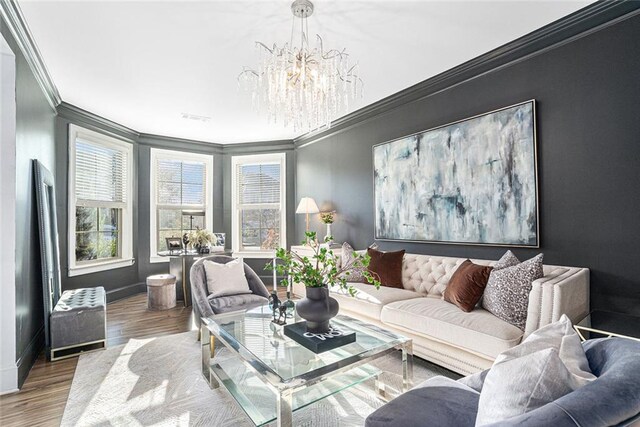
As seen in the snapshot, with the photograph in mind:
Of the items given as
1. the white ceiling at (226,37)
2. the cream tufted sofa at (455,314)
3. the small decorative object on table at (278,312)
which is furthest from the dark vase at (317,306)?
the white ceiling at (226,37)

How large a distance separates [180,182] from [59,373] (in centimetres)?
410

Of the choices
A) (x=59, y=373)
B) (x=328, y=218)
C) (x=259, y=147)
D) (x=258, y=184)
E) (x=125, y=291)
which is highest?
(x=259, y=147)

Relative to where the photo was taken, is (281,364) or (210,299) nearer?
(281,364)

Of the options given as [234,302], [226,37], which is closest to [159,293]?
[234,302]

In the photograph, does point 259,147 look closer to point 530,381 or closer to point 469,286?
point 469,286

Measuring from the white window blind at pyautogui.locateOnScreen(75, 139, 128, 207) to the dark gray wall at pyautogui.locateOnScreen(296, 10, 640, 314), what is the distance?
5159mm

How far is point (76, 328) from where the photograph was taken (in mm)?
3172

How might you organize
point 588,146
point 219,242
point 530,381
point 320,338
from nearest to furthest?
point 530,381 < point 320,338 < point 588,146 < point 219,242

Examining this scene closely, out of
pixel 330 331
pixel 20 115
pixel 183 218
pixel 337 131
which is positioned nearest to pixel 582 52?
pixel 330 331

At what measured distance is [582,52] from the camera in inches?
104

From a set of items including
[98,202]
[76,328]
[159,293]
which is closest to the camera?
[76,328]

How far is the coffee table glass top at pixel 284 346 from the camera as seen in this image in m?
1.85

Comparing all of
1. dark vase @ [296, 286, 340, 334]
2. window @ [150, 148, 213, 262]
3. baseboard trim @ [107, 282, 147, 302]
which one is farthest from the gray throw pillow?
baseboard trim @ [107, 282, 147, 302]

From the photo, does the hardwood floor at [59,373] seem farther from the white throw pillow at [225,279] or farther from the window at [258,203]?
the window at [258,203]
